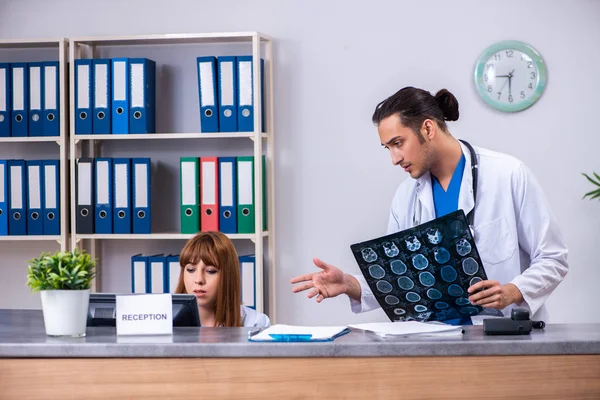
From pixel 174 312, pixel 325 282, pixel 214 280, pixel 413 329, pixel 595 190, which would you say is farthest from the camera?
pixel 595 190

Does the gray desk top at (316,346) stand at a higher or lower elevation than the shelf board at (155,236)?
lower

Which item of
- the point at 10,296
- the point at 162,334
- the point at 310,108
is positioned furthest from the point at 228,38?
the point at 162,334

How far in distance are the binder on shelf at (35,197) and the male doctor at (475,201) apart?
2071 millimetres

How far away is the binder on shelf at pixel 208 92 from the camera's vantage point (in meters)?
3.72

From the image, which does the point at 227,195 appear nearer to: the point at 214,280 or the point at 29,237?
the point at 29,237

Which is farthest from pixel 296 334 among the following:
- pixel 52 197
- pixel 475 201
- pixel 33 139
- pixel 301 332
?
pixel 33 139

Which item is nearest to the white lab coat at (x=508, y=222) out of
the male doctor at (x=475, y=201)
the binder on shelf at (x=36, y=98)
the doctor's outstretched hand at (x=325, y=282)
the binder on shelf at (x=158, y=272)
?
the male doctor at (x=475, y=201)

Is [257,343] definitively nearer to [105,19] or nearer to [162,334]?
→ [162,334]

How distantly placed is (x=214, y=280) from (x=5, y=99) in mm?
1893

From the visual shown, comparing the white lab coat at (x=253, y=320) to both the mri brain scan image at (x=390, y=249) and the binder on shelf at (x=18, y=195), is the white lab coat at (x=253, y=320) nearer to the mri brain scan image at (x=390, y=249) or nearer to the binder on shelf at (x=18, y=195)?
the mri brain scan image at (x=390, y=249)

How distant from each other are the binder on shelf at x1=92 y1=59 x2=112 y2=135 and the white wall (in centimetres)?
33

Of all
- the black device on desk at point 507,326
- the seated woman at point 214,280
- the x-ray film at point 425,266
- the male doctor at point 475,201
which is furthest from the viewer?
the seated woman at point 214,280

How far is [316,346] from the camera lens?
1.63 metres

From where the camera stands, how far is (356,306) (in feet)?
7.57
